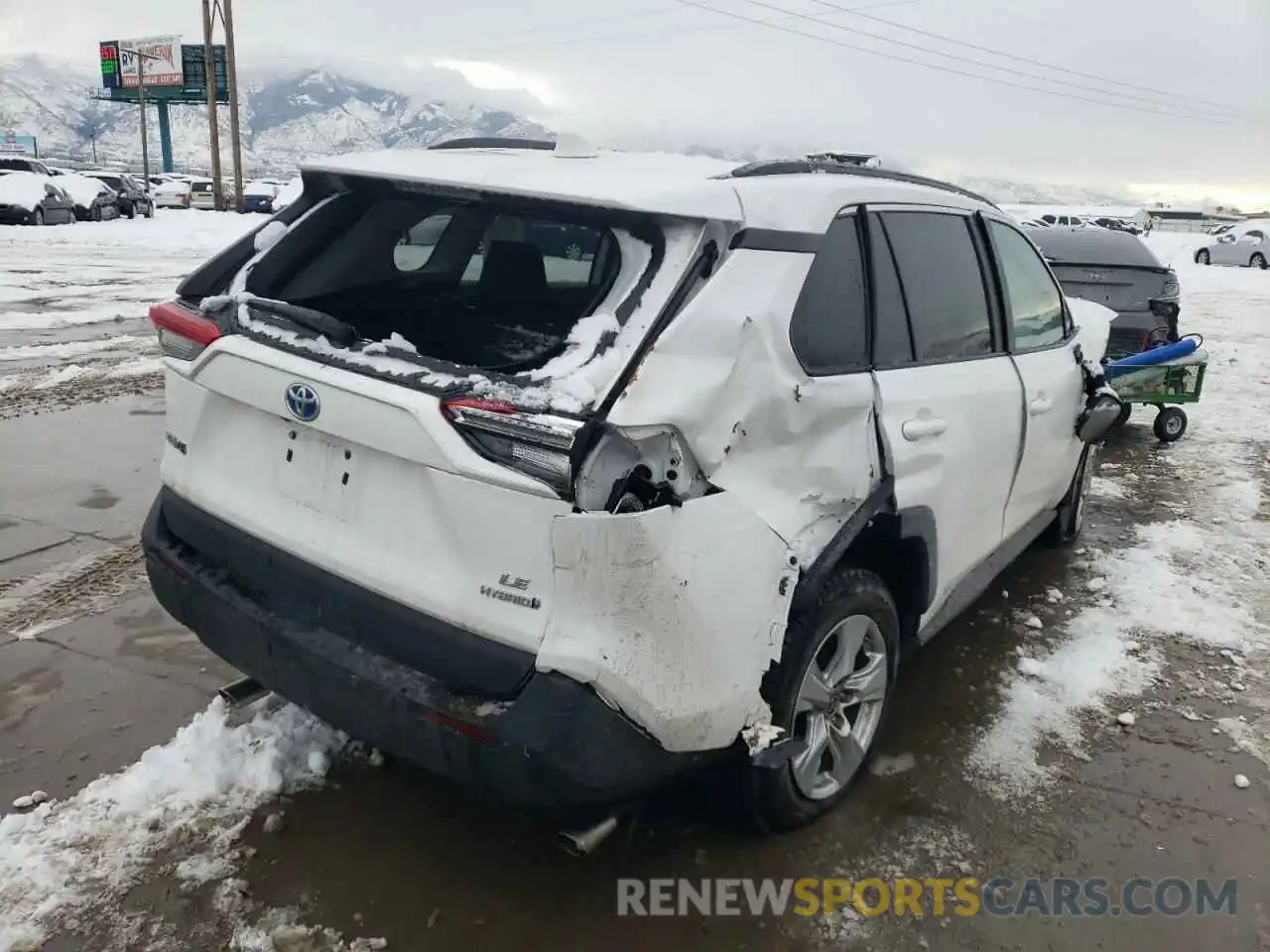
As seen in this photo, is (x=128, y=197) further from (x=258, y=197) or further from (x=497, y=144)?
(x=497, y=144)

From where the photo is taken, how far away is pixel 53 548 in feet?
15.8

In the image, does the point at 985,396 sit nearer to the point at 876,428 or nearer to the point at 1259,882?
the point at 876,428

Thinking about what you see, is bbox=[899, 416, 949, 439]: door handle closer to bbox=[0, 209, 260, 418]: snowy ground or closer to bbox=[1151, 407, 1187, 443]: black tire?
bbox=[1151, 407, 1187, 443]: black tire

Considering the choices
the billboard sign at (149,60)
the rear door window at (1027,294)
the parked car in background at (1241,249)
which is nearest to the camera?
the rear door window at (1027,294)

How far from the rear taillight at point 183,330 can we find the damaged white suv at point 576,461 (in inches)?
0.5

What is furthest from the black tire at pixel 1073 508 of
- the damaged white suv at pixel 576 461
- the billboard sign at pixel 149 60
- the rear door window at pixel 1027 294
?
the billboard sign at pixel 149 60

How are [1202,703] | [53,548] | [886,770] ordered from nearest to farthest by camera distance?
[886,770] < [1202,703] < [53,548]

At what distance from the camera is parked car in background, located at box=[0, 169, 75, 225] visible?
1012 inches

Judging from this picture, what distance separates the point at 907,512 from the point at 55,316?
1178 centimetres

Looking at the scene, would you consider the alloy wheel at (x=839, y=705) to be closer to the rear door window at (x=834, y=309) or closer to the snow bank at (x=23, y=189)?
the rear door window at (x=834, y=309)

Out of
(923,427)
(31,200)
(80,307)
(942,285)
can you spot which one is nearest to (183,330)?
(923,427)

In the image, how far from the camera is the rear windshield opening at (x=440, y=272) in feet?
9.04

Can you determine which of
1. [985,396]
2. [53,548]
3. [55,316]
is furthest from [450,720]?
[55,316]

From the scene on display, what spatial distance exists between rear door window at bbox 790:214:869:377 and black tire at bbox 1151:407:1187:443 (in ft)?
21.7
